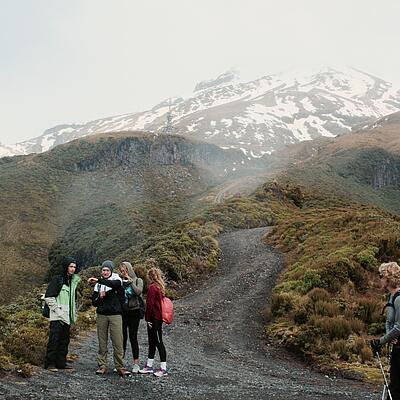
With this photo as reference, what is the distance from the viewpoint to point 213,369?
1027 cm

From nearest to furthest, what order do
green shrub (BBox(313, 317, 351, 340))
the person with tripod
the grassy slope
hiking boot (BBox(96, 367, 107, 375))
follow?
the person with tripod → hiking boot (BBox(96, 367, 107, 375)) → the grassy slope → green shrub (BBox(313, 317, 351, 340))

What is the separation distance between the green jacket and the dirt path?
38.0 inches

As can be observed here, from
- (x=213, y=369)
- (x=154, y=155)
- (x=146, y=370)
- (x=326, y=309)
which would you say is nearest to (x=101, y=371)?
(x=146, y=370)

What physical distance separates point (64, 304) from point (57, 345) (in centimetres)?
74

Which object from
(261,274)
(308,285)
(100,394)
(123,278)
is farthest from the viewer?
(261,274)

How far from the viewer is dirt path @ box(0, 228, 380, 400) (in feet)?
25.4

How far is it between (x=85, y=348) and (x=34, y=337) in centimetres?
169

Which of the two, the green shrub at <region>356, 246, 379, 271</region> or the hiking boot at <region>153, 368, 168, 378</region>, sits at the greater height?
the green shrub at <region>356, 246, 379, 271</region>

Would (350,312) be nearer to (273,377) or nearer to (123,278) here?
(273,377)

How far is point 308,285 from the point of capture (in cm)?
1627

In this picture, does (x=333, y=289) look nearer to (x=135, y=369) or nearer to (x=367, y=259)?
(x=367, y=259)

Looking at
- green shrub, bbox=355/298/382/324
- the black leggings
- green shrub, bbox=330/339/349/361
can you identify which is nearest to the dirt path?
the black leggings

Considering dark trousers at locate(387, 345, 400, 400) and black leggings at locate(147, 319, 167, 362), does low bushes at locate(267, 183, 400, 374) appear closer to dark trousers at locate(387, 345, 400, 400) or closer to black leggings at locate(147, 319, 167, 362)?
black leggings at locate(147, 319, 167, 362)

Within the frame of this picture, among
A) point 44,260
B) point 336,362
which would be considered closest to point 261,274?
point 336,362
